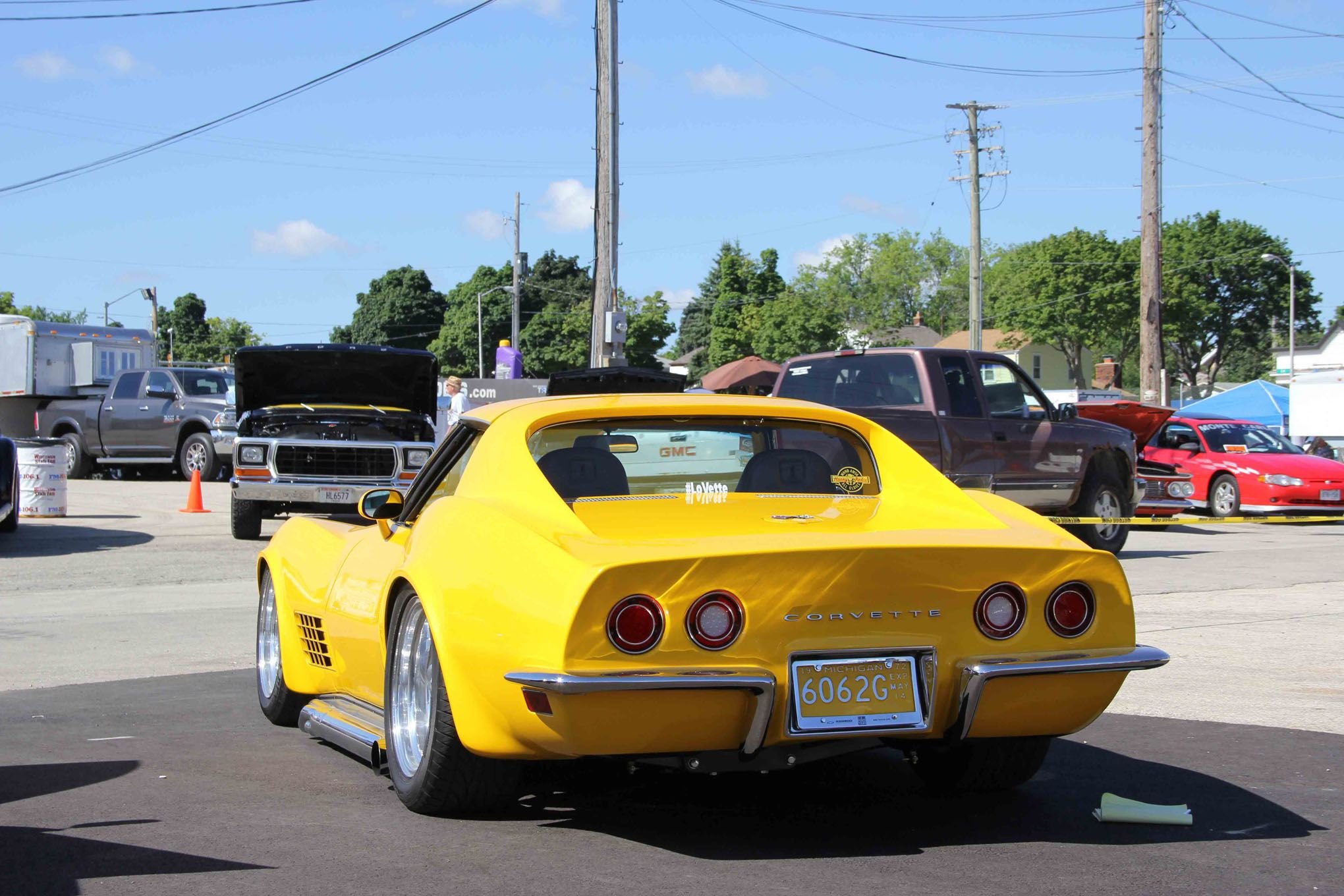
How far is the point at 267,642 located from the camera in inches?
258

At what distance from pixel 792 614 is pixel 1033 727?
0.92 m

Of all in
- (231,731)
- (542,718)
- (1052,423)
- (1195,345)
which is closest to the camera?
(542,718)

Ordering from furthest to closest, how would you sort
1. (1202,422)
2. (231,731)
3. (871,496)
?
(1202,422), (231,731), (871,496)

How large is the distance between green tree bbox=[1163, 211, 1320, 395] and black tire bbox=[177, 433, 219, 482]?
3024 inches

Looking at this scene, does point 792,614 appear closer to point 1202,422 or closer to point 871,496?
point 871,496

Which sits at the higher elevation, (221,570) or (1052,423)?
(1052,423)

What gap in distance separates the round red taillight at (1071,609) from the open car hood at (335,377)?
38.4 feet

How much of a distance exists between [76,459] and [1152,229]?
20228mm

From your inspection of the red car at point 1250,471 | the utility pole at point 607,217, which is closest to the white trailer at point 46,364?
the utility pole at point 607,217

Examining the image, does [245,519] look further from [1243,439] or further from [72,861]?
[1243,439]

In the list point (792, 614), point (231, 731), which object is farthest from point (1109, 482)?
point (792, 614)

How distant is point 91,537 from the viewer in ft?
52.6

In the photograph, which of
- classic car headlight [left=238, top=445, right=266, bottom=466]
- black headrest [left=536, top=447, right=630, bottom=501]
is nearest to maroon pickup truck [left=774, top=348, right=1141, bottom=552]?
classic car headlight [left=238, top=445, right=266, bottom=466]

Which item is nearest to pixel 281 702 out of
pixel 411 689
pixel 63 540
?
pixel 411 689
